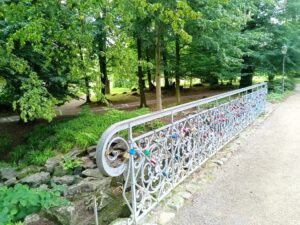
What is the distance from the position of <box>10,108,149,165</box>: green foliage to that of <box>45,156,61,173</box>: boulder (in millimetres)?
192

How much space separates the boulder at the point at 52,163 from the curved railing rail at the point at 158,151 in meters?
2.49

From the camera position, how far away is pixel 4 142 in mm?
6914

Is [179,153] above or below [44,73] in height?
below

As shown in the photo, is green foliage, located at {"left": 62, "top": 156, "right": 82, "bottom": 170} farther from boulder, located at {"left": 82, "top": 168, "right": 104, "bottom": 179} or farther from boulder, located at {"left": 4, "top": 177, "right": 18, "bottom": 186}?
boulder, located at {"left": 4, "top": 177, "right": 18, "bottom": 186}

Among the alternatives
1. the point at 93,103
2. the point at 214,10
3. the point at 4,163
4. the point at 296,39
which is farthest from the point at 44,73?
the point at 296,39

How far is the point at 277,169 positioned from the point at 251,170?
0.35 m

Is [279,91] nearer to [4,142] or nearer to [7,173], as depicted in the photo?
[4,142]

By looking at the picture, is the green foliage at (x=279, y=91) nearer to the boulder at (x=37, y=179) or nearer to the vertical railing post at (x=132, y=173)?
the boulder at (x=37, y=179)

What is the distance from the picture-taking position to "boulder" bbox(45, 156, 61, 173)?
507 cm

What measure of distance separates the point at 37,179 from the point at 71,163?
639mm

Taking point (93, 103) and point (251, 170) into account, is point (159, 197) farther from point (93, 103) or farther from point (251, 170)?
point (93, 103)

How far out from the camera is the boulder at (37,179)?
14.8 feet

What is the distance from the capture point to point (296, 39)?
12.6 metres

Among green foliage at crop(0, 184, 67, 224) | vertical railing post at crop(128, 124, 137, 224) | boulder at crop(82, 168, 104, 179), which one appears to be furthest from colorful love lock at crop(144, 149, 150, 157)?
boulder at crop(82, 168, 104, 179)
